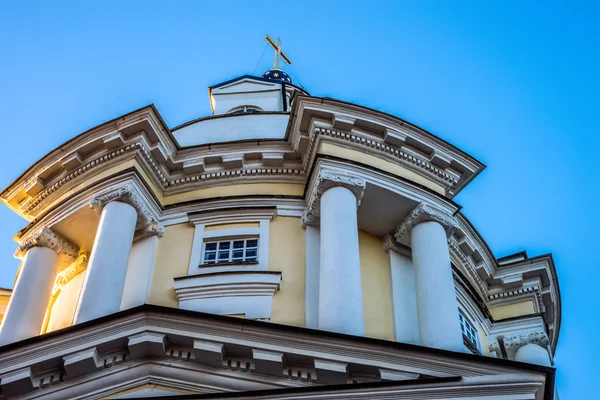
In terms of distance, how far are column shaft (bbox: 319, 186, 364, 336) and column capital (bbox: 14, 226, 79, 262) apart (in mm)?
5939

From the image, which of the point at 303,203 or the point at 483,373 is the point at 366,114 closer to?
the point at 303,203

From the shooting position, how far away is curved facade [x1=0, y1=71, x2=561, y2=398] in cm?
1518

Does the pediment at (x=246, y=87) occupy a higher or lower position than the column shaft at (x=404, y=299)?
higher

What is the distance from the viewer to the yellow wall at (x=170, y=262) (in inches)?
639

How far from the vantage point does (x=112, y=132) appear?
17438mm

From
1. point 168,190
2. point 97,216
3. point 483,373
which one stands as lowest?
point 483,373

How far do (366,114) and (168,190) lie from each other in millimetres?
4913

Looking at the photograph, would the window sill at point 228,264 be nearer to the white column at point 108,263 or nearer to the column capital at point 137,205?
the column capital at point 137,205

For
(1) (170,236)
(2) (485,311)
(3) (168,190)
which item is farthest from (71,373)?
(2) (485,311)

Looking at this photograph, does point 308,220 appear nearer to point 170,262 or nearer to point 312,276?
point 312,276

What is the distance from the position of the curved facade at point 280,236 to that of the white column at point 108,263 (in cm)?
Result: 3

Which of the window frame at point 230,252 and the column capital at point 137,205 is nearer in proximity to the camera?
the column capital at point 137,205

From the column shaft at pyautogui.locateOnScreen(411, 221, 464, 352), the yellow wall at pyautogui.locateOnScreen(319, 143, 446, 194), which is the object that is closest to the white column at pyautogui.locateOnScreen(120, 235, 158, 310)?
the yellow wall at pyautogui.locateOnScreen(319, 143, 446, 194)

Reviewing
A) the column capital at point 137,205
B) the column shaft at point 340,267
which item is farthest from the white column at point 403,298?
the column capital at point 137,205
